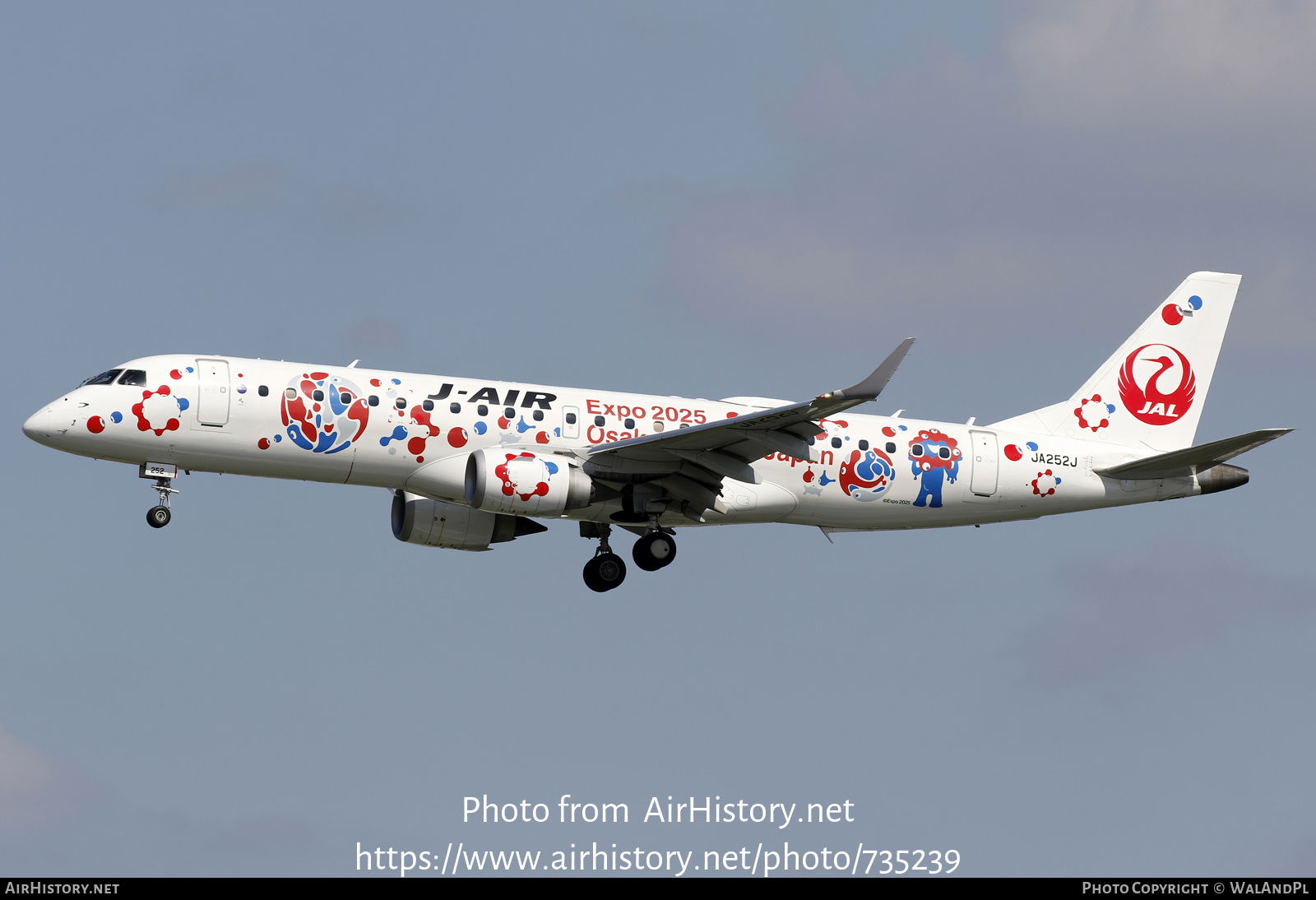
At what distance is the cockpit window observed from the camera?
136 feet

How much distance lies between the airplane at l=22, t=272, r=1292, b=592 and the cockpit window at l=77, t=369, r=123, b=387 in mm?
52

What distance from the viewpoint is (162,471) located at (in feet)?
136

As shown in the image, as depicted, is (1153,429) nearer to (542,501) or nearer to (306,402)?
(542,501)

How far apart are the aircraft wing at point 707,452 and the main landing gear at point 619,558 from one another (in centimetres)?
99

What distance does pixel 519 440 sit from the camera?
141ft

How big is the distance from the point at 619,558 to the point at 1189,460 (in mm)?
15043

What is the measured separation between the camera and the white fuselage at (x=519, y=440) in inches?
1622

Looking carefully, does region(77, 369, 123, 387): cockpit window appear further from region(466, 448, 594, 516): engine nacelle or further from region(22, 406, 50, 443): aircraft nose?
region(466, 448, 594, 516): engine nacelle

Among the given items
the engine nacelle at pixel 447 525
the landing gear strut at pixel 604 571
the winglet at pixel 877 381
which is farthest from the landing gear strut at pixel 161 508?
the winglet at pixel 877 381

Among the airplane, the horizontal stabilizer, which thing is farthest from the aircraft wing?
the horizontal stabilizer

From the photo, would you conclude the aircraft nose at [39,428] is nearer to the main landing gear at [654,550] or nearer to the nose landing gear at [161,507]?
the nose landing gear at [161,507]

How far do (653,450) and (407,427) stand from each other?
19.3 feet

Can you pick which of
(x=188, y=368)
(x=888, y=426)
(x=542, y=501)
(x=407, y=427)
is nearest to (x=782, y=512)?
(x=888, y=426)

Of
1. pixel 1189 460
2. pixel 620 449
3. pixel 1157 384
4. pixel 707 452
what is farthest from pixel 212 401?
pixel 1157 384
